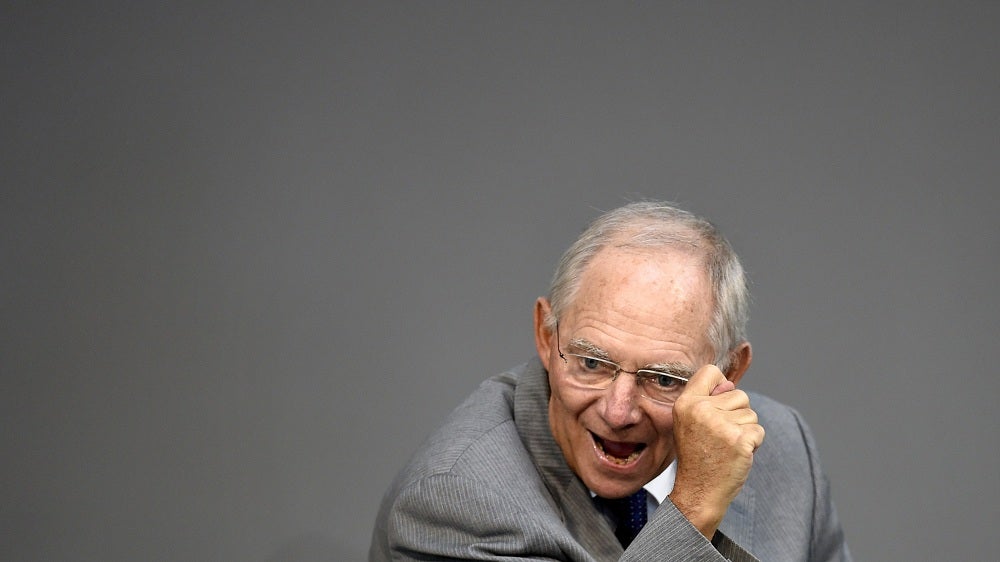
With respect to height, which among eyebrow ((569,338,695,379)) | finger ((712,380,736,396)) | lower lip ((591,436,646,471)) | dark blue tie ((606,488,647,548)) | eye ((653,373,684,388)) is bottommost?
dark blue tie ((606,488,647,548))

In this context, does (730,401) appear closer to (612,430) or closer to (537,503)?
(612,430)

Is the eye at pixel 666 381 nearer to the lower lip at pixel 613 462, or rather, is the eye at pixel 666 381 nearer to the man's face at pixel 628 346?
the man's face at pixel 628 346

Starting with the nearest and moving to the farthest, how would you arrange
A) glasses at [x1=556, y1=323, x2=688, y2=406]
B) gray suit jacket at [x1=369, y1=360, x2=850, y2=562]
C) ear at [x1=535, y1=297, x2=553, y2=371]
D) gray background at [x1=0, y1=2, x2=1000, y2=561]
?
gray suit jacket at [x1=369, y1=360, x2=850, y2=562] → glasses at [x1=556, y1=323, x2=688, y2=406] → ear at [x1=535, y1=297, x2=553, y2=371] → gray background at [x1=0, y1=2, x2=1000, y2=561]

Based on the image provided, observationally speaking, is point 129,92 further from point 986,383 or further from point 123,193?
point 986,383

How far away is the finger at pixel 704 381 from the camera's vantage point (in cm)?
204

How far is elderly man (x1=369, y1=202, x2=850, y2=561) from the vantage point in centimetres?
200

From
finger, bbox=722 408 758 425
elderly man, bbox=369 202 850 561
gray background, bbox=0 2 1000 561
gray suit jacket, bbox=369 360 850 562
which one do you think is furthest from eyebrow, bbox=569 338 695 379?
gray background, bbox=0 2 1000 561

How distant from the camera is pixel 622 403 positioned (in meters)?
2.07

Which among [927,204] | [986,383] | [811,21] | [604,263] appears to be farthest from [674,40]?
[986,383]

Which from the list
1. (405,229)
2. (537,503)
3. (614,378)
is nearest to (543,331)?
(614,378)

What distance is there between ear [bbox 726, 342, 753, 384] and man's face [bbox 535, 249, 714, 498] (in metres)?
0.15

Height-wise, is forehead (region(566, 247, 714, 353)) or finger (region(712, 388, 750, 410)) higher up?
forehead (region(566, 247, 714, 353))

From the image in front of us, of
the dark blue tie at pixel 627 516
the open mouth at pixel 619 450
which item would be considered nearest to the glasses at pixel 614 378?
A: the open mouth at pixel 619 450

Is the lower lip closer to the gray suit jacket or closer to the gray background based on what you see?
the gray suit jacket
